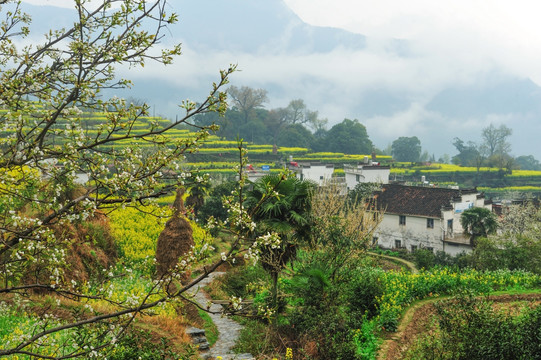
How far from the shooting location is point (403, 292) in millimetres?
16750

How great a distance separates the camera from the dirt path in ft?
43.0

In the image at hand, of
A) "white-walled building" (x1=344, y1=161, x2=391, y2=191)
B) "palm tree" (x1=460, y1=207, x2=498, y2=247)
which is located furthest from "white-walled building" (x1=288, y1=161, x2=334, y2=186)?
"palm tree" (x1=460, y1=207, x2=498, y2=247)

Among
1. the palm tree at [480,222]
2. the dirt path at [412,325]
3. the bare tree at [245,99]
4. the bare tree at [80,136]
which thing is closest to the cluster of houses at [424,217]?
the palm tree at [480,222]

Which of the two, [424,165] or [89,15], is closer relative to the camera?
[89,15]

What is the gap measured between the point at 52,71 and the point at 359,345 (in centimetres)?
1070

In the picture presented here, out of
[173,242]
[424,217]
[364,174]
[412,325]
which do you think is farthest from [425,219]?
[173,242]

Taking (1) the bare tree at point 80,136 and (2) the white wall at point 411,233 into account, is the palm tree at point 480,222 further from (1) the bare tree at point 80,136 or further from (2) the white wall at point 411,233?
(1) the bare tree at point 80,136

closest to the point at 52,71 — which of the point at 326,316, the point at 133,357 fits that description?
the point at 133,357

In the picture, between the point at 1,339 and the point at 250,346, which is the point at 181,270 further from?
the point at 250,346

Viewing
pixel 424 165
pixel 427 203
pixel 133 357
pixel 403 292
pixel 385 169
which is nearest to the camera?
pixel 133 357

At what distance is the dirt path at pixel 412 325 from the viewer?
1311 cm

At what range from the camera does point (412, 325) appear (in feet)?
48.8

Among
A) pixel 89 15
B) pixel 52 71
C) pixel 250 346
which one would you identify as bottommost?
pixel 250 346

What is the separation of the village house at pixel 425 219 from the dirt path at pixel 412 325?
2388 centimetres
